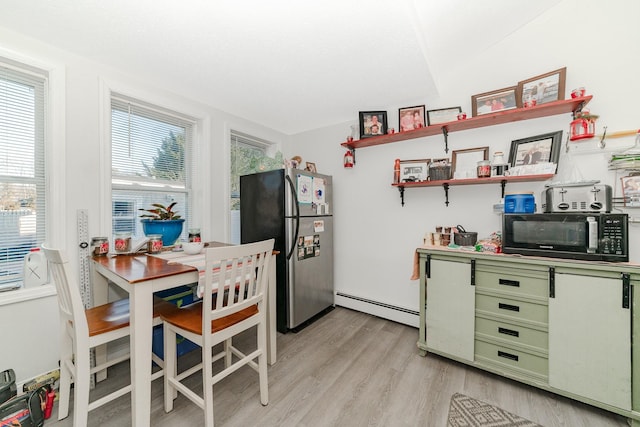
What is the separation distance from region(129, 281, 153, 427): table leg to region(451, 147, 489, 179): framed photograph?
8.09 feet

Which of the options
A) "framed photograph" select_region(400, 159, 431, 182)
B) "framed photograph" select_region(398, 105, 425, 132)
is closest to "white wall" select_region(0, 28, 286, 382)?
"framed photograph" select_region(398, 105, 425, 132)

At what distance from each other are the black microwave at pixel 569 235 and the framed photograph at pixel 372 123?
148 cm

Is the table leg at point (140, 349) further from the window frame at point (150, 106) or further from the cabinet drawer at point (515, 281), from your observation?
the cabinet drawer at point (515, 281)

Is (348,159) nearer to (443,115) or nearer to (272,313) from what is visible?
(443,115)

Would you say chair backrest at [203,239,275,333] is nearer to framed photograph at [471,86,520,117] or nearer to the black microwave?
the black microwave

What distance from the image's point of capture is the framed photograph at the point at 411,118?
2.50 m

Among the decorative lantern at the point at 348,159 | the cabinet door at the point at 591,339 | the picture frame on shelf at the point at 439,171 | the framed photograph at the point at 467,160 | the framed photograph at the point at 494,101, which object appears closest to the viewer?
the cabinet door at the point at 591,339

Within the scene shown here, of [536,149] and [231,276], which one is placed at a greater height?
[536,149]

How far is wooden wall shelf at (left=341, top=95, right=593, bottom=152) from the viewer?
1.81 m

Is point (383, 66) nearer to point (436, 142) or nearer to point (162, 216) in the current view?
point (436, 142)

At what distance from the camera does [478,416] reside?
1.49m

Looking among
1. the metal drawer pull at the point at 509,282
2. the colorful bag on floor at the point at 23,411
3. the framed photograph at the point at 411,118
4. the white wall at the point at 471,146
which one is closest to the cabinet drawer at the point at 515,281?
the metal drawer pull at the point at 509,282

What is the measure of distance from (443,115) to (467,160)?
0.49 metres

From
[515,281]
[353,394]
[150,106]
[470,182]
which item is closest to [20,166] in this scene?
[150,106]
